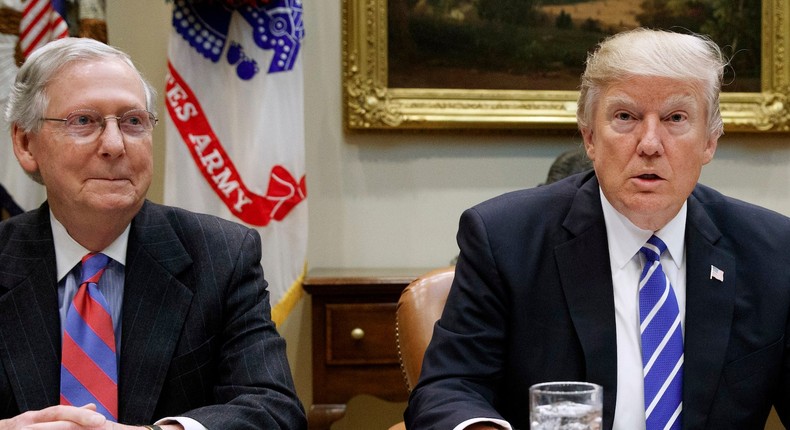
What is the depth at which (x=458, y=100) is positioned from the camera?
4.49m

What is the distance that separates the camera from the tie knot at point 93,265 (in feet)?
7.06

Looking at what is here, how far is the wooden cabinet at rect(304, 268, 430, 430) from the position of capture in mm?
3953

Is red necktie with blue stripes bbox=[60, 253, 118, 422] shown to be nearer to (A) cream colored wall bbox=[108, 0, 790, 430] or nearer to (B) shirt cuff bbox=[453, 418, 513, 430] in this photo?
(B) shirt cuff bbox=[453, 418, 513, 430]

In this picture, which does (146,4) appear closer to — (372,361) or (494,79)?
(494,79)

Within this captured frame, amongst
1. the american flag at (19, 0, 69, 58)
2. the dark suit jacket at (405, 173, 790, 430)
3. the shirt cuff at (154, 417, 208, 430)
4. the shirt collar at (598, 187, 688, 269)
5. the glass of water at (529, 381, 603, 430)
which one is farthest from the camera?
the american flag at (19, 0, 69, 58)

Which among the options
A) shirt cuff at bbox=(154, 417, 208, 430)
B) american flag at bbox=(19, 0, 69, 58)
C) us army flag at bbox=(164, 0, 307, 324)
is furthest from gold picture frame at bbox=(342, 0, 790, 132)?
shirt cuff at bbox=(154, 417, 208, 430)

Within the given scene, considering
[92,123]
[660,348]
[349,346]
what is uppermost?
[92,123]

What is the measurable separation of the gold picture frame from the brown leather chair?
2.15 m

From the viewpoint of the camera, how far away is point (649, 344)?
2002 mm

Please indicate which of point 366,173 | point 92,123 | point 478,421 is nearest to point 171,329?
point 92,123

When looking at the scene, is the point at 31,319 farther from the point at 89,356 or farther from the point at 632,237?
the point at 632,237

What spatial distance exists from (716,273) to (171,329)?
1.27 m

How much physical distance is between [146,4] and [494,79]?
176 cm

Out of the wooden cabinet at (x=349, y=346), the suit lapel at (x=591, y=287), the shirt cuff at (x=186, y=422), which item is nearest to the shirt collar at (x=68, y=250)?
the shirt cuff at (x=186, y=422)
